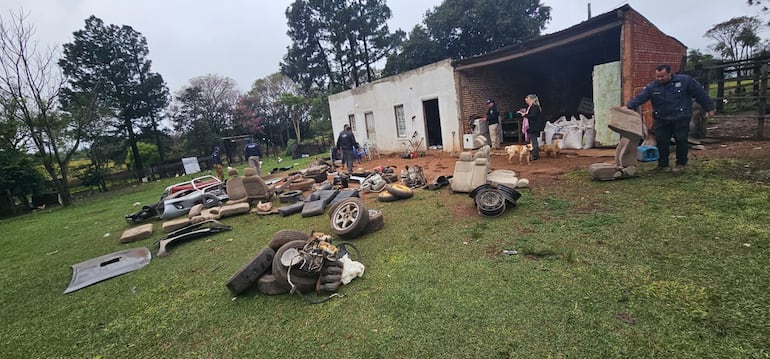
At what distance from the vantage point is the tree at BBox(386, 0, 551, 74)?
2383cm

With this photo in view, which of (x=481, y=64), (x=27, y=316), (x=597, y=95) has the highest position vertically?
(x=481, y=64)

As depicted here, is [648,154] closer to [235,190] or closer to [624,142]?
[624,142]

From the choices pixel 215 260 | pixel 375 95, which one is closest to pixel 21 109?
pixel 375 95

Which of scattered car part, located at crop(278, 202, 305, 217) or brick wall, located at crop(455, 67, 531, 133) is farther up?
brick wall, located at crop(455, 67, 531, 133)

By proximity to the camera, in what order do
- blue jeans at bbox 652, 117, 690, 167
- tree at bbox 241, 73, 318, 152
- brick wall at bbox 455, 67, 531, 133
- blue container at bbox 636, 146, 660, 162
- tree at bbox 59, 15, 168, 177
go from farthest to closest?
1. tree at bbox 241, 73, 318, 152
2. tree at bbox 59, 15, 168, 177
3. brick wall at bbox 455, 67, 531, 133
4. blue container at bbox 636, 146, 660, 162
5. blue jeans at bbox 652, 117, 690, 167

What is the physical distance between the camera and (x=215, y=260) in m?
4.40

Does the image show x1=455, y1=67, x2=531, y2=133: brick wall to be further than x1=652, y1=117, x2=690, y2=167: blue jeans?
Yes

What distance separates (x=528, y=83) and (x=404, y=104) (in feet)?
17.9

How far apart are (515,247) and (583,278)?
83 cm

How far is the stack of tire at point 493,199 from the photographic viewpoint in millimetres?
4551

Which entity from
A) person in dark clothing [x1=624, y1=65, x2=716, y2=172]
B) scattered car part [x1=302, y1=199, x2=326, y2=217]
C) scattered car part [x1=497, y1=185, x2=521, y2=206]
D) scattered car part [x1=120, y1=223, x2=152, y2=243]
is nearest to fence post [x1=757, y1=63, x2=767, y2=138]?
person in dark clothing [x1=624, y1=65, x2=716, y2=172]

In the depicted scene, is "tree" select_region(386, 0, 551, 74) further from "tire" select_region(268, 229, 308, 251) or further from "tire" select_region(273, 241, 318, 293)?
"tire" select_region(273, 241, 318, 293)

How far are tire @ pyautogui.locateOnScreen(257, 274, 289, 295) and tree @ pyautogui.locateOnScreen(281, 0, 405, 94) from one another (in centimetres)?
2806

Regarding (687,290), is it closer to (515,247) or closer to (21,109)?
(515,247)
